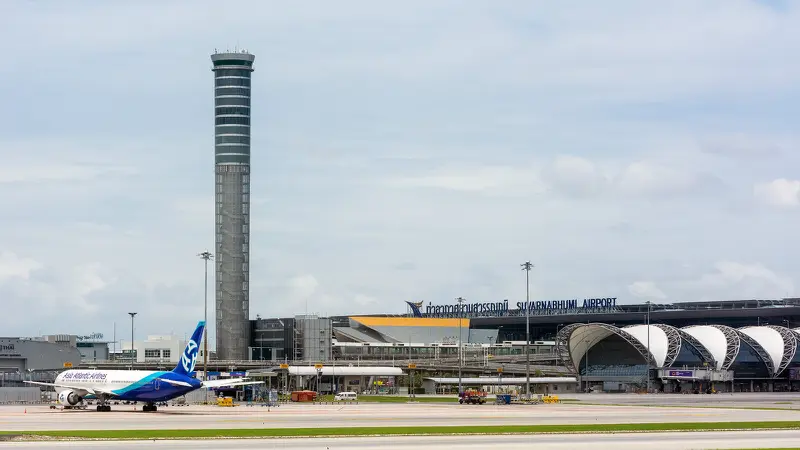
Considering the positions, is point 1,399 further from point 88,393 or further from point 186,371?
point 186,371

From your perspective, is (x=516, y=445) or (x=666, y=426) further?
(x=666, y=426)

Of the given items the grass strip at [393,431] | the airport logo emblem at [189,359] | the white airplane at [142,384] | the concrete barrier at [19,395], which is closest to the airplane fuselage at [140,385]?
the white airplane at [142,384]

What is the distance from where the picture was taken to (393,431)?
230 ft

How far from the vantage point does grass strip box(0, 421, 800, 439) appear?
65.8m

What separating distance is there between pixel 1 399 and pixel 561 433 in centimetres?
8372

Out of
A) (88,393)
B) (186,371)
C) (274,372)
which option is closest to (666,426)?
(186,371)

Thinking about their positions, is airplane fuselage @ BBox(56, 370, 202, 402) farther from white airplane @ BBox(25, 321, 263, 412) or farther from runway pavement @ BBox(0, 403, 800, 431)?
runway pavement @ BBox(0, 403, 800, 431)

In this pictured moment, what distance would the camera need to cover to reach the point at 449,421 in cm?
8306

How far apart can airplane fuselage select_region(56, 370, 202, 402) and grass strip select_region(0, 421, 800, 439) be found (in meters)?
32.3

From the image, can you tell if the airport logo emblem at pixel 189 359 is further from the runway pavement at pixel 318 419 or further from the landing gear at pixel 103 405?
the landing gear at pixel 103 405

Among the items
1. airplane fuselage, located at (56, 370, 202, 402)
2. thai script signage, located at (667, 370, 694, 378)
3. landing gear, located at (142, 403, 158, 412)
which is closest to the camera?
airplane fuselage, located at (56, 370, 202, 402)

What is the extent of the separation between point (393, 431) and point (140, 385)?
133 ft

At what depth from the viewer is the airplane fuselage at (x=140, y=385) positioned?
103 meters

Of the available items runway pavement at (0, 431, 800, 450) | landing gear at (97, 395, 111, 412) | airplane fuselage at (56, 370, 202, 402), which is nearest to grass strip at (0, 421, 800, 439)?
runway pavement at (0, 431, 800, 450)
